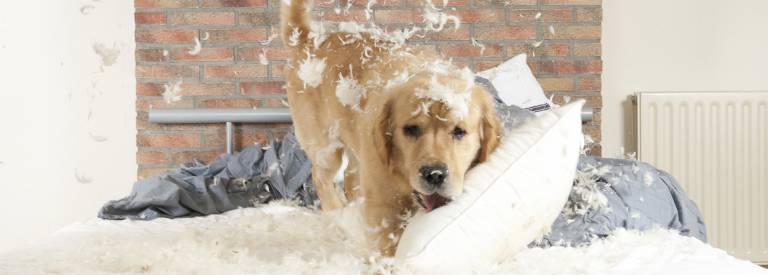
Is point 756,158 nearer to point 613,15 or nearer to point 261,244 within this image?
point 613,15

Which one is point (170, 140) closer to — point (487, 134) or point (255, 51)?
point (255, 51)

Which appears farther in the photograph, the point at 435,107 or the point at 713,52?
the point at 713,52

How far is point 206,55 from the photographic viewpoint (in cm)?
332

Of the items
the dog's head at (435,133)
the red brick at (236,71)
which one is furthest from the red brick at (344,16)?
the dog's head at (435,133)

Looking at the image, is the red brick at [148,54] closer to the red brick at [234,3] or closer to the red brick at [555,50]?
the red brick at [234,3]

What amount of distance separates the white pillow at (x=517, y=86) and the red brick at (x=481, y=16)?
9.6 inches

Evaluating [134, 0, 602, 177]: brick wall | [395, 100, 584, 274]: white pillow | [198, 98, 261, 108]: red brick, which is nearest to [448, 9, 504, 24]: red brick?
[134, 0, 602, 177]: brick wall

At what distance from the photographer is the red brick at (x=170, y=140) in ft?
10.9

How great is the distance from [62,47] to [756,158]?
2.90 metres

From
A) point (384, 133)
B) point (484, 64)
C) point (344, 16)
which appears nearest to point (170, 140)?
point (344, 16)

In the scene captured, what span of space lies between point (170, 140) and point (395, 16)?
42.1 inches

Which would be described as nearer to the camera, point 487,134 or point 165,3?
point 487,134

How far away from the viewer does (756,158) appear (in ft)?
11.0

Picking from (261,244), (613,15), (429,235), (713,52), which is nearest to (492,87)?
(613,15)
